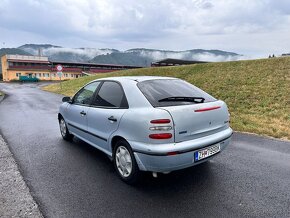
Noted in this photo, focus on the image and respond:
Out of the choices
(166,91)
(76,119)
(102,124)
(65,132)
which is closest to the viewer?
(166,91)

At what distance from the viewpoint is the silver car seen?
3436 mm

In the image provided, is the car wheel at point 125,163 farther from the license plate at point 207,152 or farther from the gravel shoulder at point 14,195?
the gravel shoulder at point 14,195

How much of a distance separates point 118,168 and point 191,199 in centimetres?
128

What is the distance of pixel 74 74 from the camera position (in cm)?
6731

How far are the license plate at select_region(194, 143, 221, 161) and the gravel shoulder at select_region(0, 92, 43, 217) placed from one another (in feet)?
7.20

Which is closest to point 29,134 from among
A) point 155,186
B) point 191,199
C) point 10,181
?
point 10,181

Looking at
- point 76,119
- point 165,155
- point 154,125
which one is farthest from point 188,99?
point 76,119

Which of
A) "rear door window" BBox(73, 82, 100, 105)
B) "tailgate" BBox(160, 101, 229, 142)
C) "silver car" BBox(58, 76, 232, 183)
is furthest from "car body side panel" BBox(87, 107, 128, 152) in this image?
"tailgate" BBox(160, 101, 229, 142)

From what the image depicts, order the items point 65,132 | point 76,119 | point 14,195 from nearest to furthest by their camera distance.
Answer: point 14,195 < point 76,119 < point 65,132

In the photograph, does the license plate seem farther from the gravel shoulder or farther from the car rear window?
the gravel shoulder

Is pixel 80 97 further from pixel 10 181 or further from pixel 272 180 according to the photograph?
pixel 272 180

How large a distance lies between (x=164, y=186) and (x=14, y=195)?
216cm

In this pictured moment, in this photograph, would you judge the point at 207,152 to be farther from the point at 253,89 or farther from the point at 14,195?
the point at 253,89

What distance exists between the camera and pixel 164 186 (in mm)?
3846
